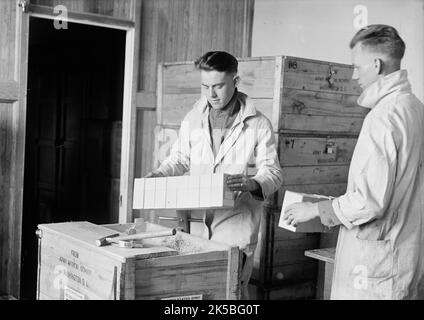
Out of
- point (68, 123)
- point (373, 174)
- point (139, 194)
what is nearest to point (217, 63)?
point (139, 194)

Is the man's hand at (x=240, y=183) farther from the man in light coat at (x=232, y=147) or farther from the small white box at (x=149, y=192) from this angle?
the small white box at (x=149, y=192)

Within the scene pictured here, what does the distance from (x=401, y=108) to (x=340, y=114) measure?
254 cm

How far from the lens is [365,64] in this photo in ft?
8.52

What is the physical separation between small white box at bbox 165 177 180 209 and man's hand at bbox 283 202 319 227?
25.5 inches

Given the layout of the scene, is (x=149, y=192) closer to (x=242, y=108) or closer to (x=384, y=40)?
(x=242, y=108)

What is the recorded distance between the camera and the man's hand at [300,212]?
2.69 m

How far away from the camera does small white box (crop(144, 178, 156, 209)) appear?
3.23 metres

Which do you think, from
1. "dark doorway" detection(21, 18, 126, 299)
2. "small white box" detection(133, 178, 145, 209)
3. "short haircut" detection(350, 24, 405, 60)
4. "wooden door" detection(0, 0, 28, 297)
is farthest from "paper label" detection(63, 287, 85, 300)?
"dark doorway" detection(21, 18, 126, 299)

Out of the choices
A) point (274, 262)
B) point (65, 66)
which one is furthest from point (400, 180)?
point (65, 66)

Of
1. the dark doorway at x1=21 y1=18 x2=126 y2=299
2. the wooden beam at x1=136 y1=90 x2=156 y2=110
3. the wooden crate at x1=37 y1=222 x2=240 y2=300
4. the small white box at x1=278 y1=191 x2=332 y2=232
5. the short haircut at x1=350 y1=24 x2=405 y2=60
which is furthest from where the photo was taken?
the dark doorway at x1=21 y1=18 x2=126 y2=299

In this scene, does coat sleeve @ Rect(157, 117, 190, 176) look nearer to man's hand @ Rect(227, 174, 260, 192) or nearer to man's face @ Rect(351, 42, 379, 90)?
man's hand @ Rect(227, 174, 260, 192)

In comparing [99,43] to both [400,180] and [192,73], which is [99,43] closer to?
[192,73]

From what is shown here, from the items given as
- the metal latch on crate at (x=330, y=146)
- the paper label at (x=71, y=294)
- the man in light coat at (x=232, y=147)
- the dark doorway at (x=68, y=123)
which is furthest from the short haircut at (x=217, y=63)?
the dark doorway at (x=68, y=123)
